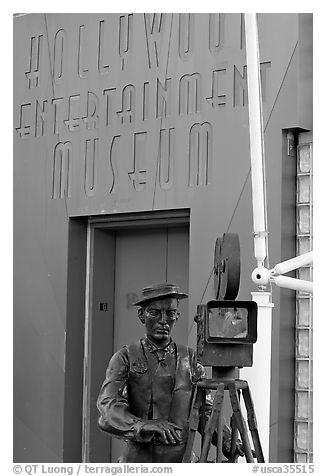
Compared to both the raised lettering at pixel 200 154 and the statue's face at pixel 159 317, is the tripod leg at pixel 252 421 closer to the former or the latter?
the statue's face at pixel 159 317

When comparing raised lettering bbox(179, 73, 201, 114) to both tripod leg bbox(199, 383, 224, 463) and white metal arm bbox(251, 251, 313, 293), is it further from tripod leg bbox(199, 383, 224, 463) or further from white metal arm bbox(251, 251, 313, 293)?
tripod leg bbox(199, 383, 224, 463)

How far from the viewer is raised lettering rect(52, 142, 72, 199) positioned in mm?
8602

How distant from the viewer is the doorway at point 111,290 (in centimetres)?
836

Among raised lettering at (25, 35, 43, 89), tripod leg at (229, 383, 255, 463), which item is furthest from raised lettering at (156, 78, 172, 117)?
tripod leg at (229, 383, 255, 463)

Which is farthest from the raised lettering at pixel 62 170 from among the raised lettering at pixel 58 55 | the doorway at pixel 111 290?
the raised lettering at pixel 58 55

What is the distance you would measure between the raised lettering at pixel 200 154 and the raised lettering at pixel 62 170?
4.29 ft

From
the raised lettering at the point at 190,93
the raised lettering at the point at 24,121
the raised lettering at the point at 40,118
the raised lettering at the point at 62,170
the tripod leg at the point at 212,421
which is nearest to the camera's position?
the tripod leg at the point at 212,421

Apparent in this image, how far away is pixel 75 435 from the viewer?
27.9 feet

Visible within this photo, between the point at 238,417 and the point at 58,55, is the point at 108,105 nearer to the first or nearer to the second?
the point at 58,55

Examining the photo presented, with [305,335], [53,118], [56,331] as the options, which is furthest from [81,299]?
[305,335]

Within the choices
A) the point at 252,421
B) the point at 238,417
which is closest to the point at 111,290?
the point at 252,421
